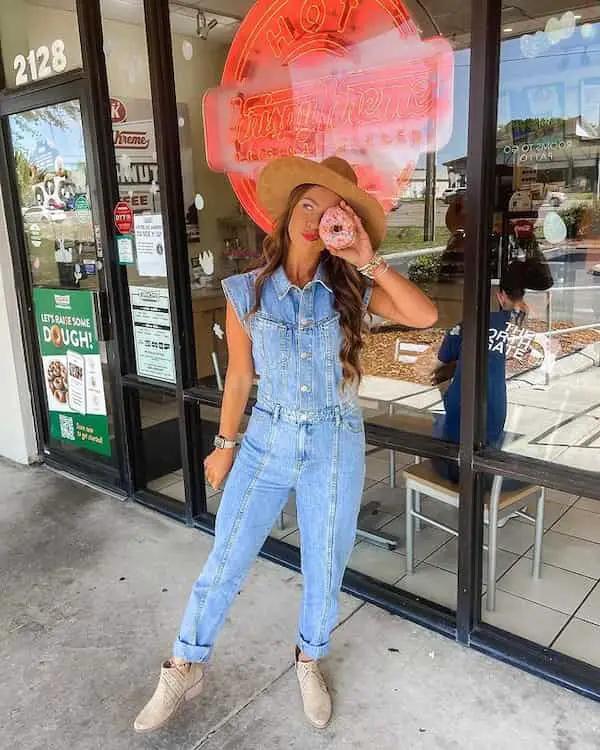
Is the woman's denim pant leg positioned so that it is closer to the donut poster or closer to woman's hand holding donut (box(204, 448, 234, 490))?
woman's hand holding donut (box(204, 448, 234, 490))

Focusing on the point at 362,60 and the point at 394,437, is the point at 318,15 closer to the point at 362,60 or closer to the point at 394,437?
the point at 362,60

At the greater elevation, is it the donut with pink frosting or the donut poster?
the donut with pink frosting

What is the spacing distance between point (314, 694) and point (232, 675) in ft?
1.05

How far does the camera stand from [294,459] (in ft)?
6.01

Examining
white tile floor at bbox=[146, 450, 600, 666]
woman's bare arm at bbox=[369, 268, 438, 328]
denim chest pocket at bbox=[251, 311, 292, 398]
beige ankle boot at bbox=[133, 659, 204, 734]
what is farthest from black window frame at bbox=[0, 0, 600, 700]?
beige ankle boot at bbox=[133, 659, 204, 734]

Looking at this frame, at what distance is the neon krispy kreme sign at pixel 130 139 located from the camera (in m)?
3.14

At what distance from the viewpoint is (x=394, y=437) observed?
2.51m

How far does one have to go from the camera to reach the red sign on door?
318cm

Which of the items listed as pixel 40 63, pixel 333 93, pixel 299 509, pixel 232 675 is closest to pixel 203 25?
pixel 333 93

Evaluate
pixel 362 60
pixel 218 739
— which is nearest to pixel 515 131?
pixel 362 60

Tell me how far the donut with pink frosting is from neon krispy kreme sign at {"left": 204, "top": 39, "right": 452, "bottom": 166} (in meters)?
0.92

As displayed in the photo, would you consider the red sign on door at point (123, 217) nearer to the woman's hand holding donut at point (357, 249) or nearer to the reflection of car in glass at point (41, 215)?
the reflection of car in glass at point (41, 215)

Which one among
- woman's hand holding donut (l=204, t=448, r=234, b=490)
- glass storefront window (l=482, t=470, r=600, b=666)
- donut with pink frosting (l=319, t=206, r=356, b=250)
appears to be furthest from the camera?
glass storefront window (l=482, t=470, r=600, b=666)

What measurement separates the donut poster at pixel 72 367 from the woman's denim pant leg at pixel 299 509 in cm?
186
